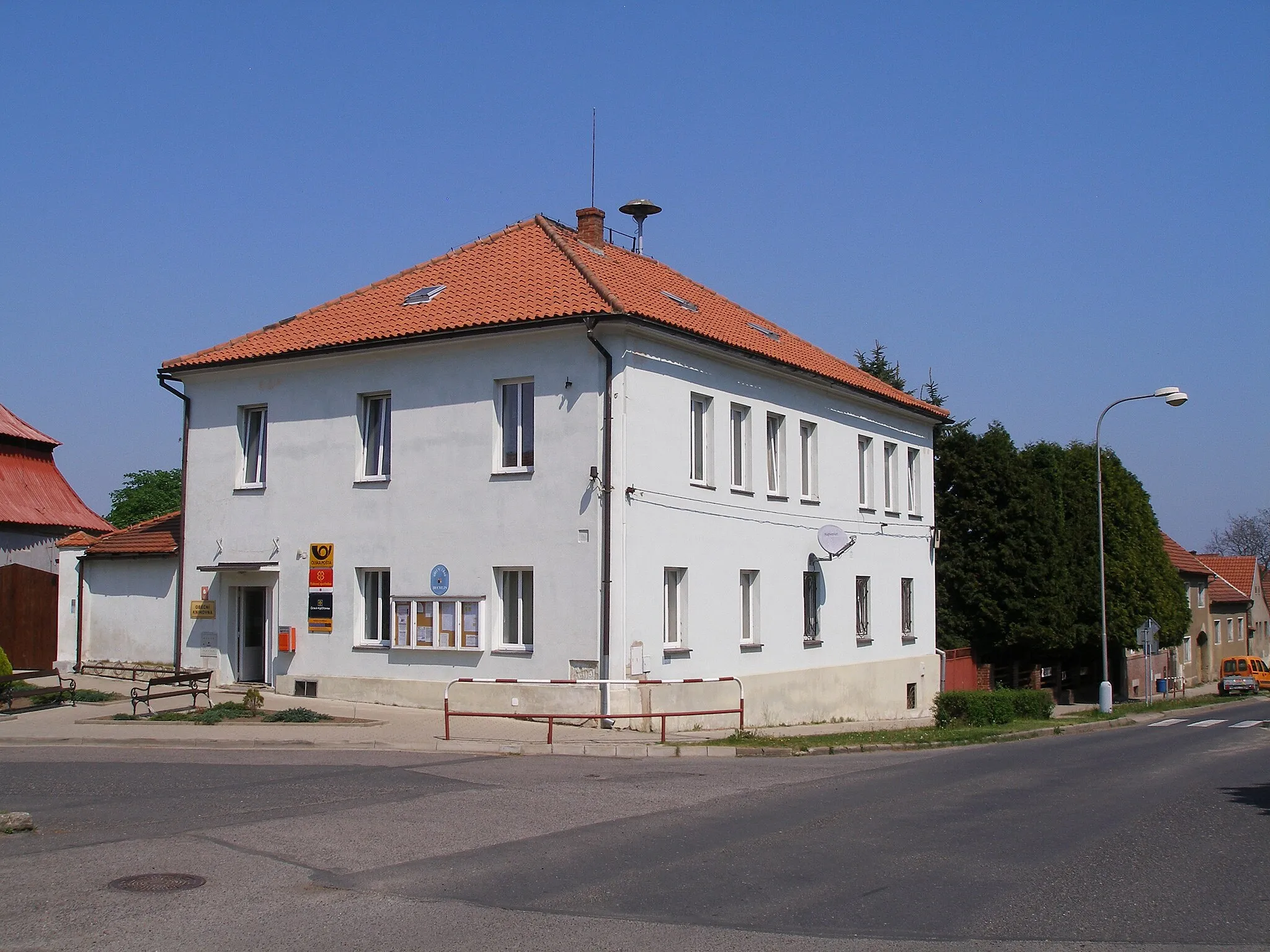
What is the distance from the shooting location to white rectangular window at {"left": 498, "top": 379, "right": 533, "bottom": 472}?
21.6 metres

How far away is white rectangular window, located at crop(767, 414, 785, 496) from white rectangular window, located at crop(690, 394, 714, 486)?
8.58ft

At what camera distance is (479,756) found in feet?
55.1

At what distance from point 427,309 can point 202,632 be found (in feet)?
26.8

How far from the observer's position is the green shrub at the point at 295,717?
63.8ft

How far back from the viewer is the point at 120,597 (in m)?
26.7

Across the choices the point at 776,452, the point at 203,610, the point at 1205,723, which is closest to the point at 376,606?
the point at 203,610

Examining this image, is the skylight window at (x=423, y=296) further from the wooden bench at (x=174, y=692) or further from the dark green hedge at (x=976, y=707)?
the dark green hedge at (x=976, y=707)

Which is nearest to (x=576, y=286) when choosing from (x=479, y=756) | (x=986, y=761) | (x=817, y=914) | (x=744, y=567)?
(x=744, y=567)

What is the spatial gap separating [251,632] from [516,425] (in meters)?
7.80

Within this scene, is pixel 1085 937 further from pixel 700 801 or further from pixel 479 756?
pixel 479 756

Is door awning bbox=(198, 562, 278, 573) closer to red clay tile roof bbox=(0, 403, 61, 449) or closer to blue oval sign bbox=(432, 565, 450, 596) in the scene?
blue oval sign bbox=(432, 565, 450, 596)

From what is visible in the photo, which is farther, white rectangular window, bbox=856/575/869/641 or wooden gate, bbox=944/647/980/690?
wooden gate, bbox=944/647/980/690

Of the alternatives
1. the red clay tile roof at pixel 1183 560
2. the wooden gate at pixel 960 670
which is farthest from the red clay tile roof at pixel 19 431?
the red clay tile roof at pixel 1183 560

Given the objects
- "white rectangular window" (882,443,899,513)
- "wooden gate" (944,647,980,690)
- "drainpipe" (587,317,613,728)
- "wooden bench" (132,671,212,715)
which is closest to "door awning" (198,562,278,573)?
"wooden bench" (132,671,212,715)
